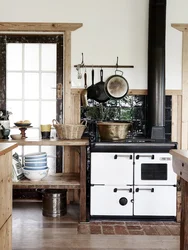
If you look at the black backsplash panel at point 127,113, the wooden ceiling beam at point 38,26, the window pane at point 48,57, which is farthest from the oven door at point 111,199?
the wooden ceiling beam at point 38,26

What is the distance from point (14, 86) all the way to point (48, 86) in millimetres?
421

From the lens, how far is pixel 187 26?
15.1ft

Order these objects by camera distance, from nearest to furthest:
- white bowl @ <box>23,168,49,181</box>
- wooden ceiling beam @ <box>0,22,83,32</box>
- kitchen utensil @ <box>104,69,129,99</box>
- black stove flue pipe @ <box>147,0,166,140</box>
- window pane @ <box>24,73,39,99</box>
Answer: white bowl @ <box>23,168,49,181</box> < black stove flue pipe @ <box>147,0,166,140</box> < kitchen utensil @ <box>104,69,129,99</box> < wooden ceiling beam @ <box>0,22,83,32</box> < window pane @ <box>24,73,39,99</box>

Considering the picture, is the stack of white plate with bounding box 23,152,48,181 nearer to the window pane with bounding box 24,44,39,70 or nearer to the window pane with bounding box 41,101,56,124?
the window pane with bounding box 41,101,56,124

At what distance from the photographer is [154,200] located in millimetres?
3945

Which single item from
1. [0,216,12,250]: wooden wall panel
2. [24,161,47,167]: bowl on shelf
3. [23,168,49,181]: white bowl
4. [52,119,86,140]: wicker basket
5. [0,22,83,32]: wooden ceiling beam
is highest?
[0,22,83,32]: wooden ceiling beam

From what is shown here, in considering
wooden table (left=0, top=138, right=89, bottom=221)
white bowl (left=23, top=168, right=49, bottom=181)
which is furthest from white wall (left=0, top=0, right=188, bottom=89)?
white bowl (left=23, top=168, right=49, bottom=181)

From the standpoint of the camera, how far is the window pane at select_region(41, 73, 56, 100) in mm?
4703

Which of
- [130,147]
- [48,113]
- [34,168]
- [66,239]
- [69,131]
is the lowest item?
[66,239]

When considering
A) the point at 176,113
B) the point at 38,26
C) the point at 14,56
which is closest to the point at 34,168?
the point at 14,56

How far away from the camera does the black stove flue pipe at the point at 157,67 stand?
4.36 meters

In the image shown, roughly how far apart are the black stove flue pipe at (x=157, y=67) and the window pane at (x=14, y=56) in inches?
63.1

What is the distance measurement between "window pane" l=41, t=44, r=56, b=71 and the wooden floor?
183 cm

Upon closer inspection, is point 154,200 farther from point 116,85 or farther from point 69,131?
point 116,85
